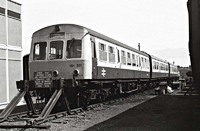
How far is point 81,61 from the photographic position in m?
10.4

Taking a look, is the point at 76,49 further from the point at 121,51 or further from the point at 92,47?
the point at 121,51

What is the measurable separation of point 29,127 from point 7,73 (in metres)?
9.94

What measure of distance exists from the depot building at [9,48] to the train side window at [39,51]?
5.43m

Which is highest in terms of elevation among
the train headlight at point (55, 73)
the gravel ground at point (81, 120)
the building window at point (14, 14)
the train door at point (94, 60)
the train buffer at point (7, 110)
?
the building window at point (14, 14)

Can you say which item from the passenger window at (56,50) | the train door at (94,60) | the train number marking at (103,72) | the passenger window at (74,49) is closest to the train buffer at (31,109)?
the passenger window at (74,49)

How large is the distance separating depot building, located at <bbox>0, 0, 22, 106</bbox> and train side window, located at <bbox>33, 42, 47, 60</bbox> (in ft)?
17.8

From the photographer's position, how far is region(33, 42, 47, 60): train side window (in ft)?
36.7

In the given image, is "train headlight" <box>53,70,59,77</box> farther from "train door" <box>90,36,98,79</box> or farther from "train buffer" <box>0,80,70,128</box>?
"train door" <box>90,36,98,79</box>

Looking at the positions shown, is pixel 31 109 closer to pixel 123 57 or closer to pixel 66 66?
pixel 66 66

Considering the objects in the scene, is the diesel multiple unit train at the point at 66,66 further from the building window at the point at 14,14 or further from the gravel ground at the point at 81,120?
the building window at the point at 14,14

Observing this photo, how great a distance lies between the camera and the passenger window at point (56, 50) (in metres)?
10.9

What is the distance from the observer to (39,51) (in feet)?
37.0

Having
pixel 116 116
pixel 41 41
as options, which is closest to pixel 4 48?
pixel 41 41

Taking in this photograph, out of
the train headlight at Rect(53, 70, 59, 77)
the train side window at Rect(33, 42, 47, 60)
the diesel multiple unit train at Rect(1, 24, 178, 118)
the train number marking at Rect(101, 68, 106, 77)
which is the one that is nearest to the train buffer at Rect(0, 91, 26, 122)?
the diesel multiple unit train at Rect(1, 24, 178, 118)
